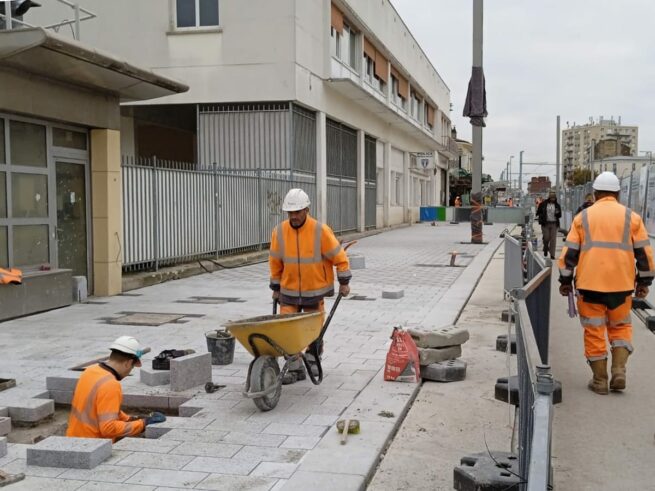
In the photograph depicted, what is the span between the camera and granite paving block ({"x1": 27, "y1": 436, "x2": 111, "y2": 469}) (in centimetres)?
428

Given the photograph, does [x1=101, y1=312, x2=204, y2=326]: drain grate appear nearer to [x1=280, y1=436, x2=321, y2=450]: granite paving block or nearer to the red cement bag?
the red cement bag

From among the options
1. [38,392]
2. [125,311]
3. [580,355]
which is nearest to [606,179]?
[580,355]

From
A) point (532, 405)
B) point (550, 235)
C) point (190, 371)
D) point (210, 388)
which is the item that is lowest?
point (210, 388)

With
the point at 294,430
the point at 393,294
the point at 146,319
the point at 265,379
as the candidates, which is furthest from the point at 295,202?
the point at 393,294

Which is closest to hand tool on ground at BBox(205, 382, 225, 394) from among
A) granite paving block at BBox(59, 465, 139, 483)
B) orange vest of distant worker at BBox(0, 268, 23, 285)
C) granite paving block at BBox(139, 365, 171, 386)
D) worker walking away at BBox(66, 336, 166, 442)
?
granite paving block at BBox(139, 365, 171, 386)

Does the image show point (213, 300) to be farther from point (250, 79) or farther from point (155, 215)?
point (250, 79)

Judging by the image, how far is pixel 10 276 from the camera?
9.12m

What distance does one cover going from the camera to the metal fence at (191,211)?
13.2 meters

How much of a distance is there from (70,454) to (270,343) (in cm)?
153

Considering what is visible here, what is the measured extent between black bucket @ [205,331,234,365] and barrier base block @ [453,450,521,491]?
320 cm

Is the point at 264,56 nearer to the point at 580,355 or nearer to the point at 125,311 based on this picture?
the point at 125,311

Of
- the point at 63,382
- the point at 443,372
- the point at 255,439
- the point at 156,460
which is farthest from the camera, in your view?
the point at 443,372

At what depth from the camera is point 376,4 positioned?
29.6 meters

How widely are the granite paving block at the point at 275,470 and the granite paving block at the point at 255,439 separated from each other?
36 centimetres
